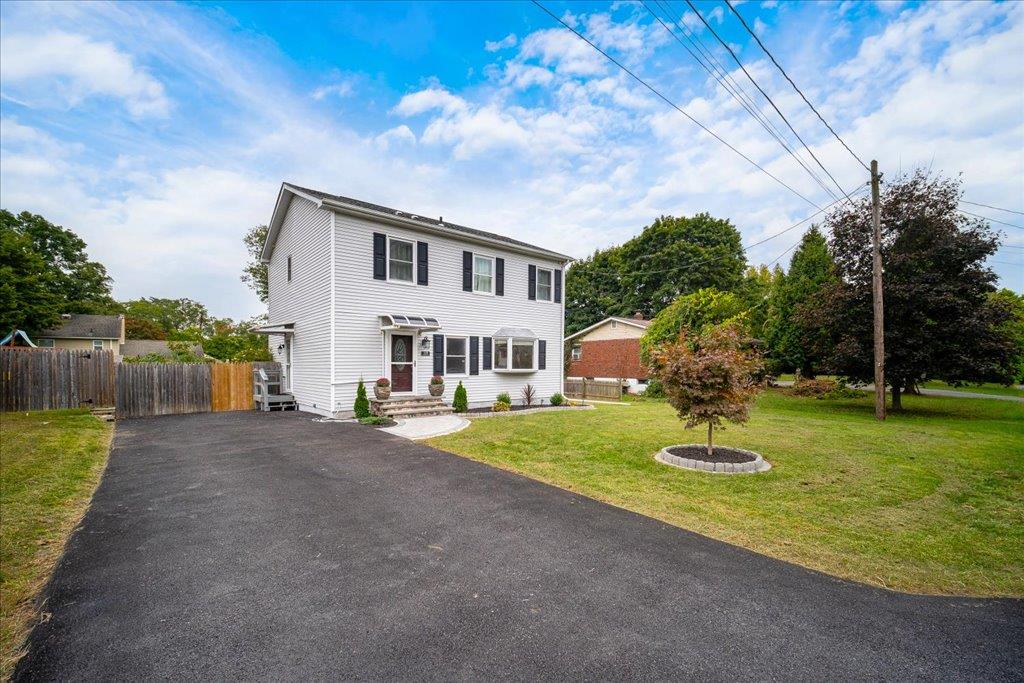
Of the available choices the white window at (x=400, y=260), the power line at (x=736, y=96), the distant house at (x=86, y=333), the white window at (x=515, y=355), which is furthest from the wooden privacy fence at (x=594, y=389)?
the distant house at (x=86, y=333)

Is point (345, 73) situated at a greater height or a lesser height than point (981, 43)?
greater

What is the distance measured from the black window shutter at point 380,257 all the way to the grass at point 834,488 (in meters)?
5.54

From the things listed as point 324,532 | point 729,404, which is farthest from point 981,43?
point 324,532

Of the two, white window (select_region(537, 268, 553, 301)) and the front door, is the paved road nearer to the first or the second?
the front door

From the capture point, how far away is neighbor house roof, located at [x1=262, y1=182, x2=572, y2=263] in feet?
40.1

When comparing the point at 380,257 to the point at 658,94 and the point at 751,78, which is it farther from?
the point at 751,78

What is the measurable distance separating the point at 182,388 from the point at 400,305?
7.41 m

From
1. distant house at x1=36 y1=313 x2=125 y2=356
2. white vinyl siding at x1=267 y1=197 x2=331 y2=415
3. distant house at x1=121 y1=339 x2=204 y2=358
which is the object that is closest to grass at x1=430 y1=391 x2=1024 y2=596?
white vinyl siding at x1=267 y1=197 x2=331 y2=415

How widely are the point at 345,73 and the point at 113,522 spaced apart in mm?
13554

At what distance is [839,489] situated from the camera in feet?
20.0

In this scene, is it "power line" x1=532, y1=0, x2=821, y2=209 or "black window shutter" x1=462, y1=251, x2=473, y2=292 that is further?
"black window shutter" x1=462, y1=251, x2=473, y2=292

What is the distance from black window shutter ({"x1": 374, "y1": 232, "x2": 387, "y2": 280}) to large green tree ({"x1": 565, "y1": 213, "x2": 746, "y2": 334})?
1097 inches

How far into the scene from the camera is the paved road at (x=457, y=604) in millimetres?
2449

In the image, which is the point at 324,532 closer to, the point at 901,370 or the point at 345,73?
the point at 345,73
